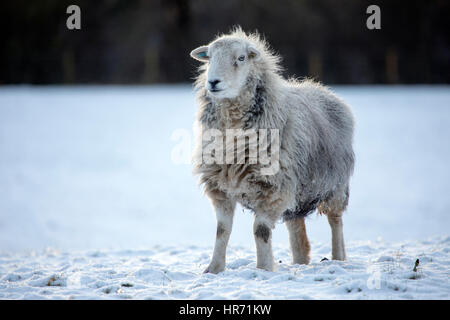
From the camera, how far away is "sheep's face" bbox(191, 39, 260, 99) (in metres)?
5.03

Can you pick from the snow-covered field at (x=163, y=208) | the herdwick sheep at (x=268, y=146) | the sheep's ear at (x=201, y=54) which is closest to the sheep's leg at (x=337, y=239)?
the herdwick sheep at (x=268, y=146)

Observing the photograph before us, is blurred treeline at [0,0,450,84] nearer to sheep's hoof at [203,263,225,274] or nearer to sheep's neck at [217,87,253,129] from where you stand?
sheep's neck at [217,87,253,129]

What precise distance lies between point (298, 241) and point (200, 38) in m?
23.4

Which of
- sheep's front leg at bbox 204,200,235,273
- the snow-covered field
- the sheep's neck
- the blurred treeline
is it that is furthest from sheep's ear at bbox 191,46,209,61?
the blurred treeline

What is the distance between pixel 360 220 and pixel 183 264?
6.86 meters

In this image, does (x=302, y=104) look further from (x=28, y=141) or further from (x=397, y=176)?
(x=28, y=141)

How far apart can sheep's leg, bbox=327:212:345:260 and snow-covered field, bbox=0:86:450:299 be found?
0.25 metres

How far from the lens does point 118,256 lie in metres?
6.82

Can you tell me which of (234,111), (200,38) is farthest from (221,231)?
Result: (200,38)

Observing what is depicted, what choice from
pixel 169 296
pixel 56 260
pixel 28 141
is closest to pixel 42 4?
pixel 28 141

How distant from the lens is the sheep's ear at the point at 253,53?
5305 mm

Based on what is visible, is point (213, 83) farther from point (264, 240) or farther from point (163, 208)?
point (163, 208)

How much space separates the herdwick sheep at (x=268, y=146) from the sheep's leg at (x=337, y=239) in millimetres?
12
